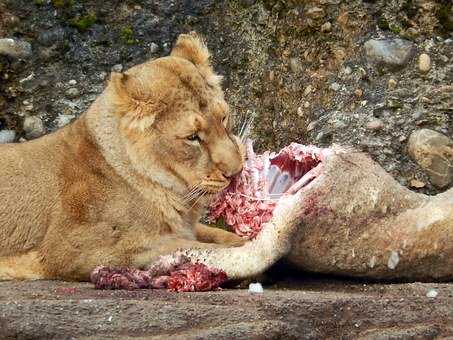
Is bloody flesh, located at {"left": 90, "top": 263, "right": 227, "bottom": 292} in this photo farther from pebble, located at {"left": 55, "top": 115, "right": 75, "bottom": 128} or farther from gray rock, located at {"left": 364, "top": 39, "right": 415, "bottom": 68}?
pebble, located at {"left": 55, "top": 115, "right": 75, "bottom": 128}

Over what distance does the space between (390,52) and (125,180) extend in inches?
90.6

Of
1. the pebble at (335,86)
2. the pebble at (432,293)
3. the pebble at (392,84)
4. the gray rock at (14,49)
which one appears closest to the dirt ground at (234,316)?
the pebble at (432,293)

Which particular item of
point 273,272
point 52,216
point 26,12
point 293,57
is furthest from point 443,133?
point 26,12

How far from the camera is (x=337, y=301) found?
4.74 metres

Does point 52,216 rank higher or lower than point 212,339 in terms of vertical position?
higher

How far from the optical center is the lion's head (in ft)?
19.3

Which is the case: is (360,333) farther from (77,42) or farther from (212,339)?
(77,42)

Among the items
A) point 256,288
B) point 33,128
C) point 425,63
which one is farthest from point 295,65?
point 256,288

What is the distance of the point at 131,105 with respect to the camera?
19.7ft

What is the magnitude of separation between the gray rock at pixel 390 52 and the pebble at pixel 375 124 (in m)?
0.39

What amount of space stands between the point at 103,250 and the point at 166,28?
2.98 m

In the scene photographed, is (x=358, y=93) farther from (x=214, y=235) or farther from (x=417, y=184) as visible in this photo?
(x=214, y=235)

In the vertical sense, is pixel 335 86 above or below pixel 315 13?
below

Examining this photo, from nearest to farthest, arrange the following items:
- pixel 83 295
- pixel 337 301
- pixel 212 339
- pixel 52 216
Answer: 1. pixel 212 339
2. pixel 337 301
3. pixel 83 295
4. pixel 52 216
